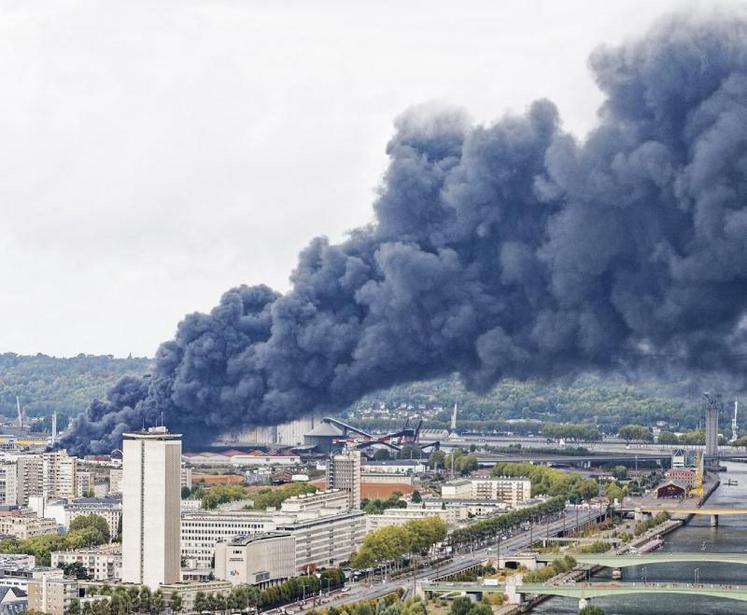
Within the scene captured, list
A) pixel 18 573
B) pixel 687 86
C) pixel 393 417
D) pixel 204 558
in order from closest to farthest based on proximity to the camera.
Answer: pixel 687 86 < pixel 18 573 < pixel 204 558 < pixel 393 417

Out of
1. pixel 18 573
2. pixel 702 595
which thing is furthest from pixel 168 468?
pixel 702 595

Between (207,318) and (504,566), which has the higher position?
(207,318)

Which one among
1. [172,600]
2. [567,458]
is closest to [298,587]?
[172,600]

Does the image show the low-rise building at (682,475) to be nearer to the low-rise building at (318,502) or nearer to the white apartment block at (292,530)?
the low-rise building at (318,502)

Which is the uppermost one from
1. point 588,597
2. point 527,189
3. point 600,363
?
point 527,189

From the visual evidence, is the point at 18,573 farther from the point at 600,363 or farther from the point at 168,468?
the point at 600,363

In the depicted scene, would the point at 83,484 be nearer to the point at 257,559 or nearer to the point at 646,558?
the point at 257,559
